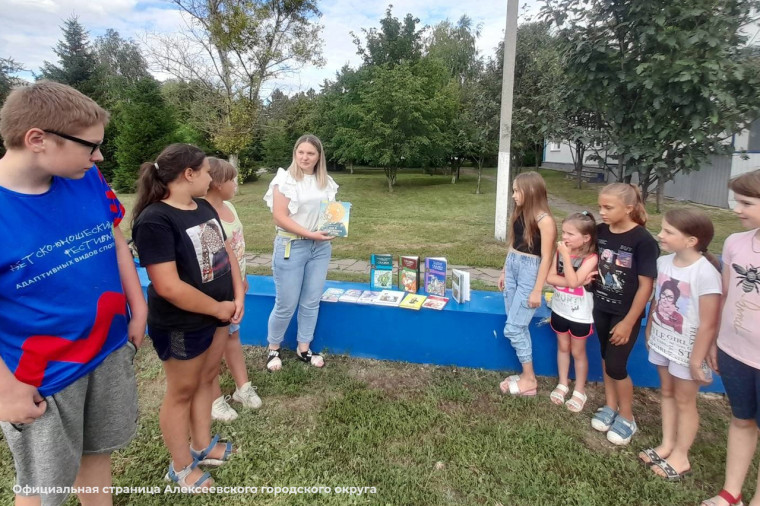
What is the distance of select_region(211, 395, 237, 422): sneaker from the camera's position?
107 inches

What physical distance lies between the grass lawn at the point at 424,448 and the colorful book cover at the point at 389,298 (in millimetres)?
581

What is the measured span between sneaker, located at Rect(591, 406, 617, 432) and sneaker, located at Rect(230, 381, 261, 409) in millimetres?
2174

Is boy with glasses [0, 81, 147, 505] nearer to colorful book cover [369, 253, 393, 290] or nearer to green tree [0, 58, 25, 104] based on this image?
colorful book cover [369, 253, 393, 290]

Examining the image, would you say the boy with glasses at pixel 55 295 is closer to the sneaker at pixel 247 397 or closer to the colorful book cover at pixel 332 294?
the sneaker at pixel 247 397

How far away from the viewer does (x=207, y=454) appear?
2312 millimetres

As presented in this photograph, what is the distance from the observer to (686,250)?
85.4 inches

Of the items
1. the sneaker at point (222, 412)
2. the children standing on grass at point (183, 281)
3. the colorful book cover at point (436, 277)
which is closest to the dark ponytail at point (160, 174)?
the children standing on grass at point (183, 281)

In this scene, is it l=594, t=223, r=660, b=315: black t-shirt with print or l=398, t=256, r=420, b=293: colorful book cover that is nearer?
l=594, t=223, r=660, b=315: black t-shirt with print

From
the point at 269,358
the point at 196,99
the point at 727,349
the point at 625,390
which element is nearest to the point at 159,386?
the point at 269,358

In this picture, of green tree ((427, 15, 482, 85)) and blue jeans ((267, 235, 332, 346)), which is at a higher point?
green tree ((427, 15, 482, 85))

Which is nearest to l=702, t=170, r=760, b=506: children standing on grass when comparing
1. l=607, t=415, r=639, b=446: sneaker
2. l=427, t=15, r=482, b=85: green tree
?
l=607, t=415, r=639, b=446: sneaker

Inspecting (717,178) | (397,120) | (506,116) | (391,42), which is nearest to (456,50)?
(391,42)

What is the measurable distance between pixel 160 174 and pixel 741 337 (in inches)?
105

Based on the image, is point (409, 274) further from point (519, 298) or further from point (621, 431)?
point (621, 431)
